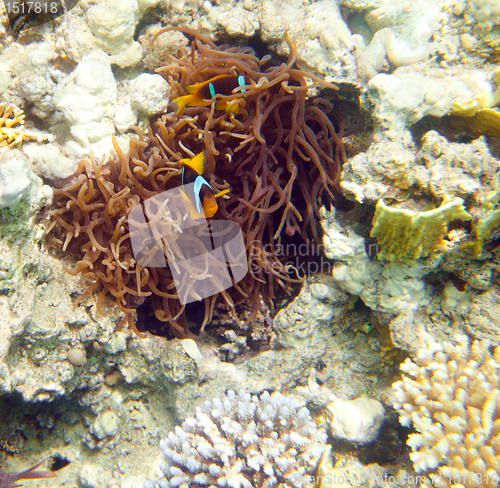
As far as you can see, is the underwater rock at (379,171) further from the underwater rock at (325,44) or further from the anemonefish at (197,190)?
the anemonefish at (197,190)

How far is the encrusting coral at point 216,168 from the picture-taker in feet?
5.99

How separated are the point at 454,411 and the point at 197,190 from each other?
185cm

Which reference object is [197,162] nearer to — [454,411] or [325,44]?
[325,44]

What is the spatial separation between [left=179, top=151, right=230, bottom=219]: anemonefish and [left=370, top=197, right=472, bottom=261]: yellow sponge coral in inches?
37.2

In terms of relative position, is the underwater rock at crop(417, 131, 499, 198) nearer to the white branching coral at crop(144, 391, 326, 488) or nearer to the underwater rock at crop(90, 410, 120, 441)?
the white branching coral at crop(144, 391, 326, 488)

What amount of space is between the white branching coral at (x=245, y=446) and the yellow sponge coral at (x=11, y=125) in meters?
1.96

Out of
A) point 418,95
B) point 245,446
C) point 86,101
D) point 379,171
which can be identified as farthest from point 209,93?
point 245,446

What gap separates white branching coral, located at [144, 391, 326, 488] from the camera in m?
1.83

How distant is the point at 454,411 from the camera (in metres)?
1.64

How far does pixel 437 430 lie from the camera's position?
1.64m

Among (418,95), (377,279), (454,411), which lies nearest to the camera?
(454,411)

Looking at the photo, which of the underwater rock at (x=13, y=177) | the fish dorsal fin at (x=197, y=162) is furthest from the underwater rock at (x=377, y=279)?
the underwater rock at (x=13, y=177)

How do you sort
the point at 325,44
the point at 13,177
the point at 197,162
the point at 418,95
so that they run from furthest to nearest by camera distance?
1. the point at 325,44
2. the point at 418,95
3. the point at 197,162
4. the point at 13,177

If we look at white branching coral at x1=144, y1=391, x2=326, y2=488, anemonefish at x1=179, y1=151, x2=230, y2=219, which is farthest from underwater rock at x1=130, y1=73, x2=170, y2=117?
white branching coral at x1=144, y1=391, x2=326, y2=488
